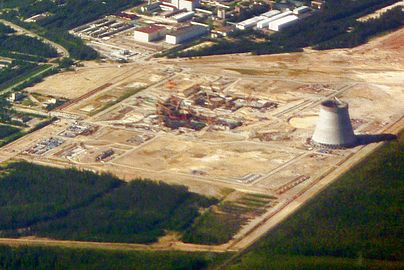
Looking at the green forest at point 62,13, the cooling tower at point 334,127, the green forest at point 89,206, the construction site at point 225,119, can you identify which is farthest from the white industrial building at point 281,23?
the green forest at point 89,206

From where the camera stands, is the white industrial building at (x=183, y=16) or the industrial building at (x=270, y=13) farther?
the industrial building at (x=270, y=13)

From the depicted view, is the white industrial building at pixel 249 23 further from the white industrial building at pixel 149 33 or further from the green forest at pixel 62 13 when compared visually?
the green forest at pixel 62 13

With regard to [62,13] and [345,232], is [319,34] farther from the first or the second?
[345,232]

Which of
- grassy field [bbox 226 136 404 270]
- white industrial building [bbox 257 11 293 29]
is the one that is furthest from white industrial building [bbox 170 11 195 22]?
grassy field [bbox 226 136 404 270]

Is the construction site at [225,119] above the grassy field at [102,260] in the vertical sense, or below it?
above

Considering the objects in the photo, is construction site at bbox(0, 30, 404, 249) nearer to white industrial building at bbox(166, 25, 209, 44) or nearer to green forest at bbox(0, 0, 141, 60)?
white industrial building at bbox(166, 25, 209, 44)

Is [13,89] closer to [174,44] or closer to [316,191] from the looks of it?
[174,44]
